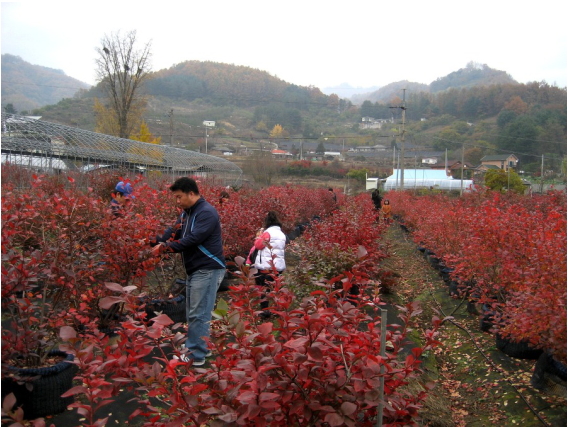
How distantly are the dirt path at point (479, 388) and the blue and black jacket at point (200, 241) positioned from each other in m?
2.03

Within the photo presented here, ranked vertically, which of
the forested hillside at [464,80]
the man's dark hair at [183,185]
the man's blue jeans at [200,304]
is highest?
the forested hillside at [464,80]

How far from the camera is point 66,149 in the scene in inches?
560

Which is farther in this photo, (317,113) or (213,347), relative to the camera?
(317,113)

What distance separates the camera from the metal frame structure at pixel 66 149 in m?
13.0

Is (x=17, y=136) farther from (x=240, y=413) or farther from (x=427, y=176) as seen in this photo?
(x=427, y=176)

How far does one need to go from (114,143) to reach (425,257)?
38.0 ft

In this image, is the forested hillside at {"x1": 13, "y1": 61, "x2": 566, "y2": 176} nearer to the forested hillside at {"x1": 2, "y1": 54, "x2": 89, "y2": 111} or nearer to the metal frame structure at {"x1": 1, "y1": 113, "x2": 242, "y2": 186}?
the forested hillside at {"x1": 2, "y1": 54, "x2": 89, "y2": 111}

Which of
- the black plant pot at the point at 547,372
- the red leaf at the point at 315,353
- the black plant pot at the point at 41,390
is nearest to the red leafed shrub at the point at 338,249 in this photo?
the black plant pot at the point at 547,372

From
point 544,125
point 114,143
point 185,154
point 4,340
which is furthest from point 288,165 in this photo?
point 4,340

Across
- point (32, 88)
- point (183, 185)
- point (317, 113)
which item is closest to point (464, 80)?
point (317, 113)

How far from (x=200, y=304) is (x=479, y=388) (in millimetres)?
2893

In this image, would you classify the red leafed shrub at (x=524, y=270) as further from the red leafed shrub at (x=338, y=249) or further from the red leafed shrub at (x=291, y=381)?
the red leafed shrub at (x=291, y=381)

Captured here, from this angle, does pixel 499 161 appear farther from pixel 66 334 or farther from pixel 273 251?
pixel 66 334

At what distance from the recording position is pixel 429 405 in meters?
4.20
